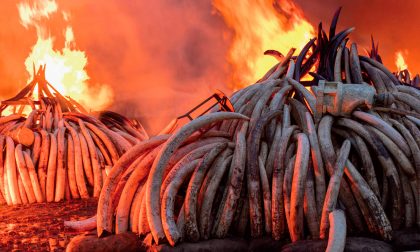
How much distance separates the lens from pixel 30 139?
14.2 meters

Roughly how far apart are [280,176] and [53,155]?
9.55 m

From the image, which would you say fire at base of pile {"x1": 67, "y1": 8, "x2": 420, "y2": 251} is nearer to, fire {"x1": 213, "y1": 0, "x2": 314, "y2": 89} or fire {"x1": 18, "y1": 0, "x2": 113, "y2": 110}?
fire {"x1": 213, "y1": 0, "x2": 314, "y2": 89}

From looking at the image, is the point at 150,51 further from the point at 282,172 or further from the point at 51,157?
the point at 282,172

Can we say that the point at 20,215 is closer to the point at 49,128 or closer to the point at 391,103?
the point at 49,128

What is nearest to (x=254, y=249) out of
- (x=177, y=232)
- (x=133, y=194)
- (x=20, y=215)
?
(x=177, y=232)

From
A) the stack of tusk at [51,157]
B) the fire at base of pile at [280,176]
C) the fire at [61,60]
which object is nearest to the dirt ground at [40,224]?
the stack of tusk at [51,157]

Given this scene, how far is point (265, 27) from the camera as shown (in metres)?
16.5

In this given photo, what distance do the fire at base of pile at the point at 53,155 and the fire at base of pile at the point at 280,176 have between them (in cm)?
768

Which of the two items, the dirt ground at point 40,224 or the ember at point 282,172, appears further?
the dirt ground at point 40,224

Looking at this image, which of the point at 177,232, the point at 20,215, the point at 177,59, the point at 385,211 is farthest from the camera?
the point at 177,59

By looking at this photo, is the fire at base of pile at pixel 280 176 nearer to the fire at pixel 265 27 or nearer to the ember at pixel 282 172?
the ember at pixel 282 172

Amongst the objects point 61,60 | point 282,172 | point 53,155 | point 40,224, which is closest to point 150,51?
point 61,60

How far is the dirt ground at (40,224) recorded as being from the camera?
8125 mm

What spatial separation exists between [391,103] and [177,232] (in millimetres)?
3076
